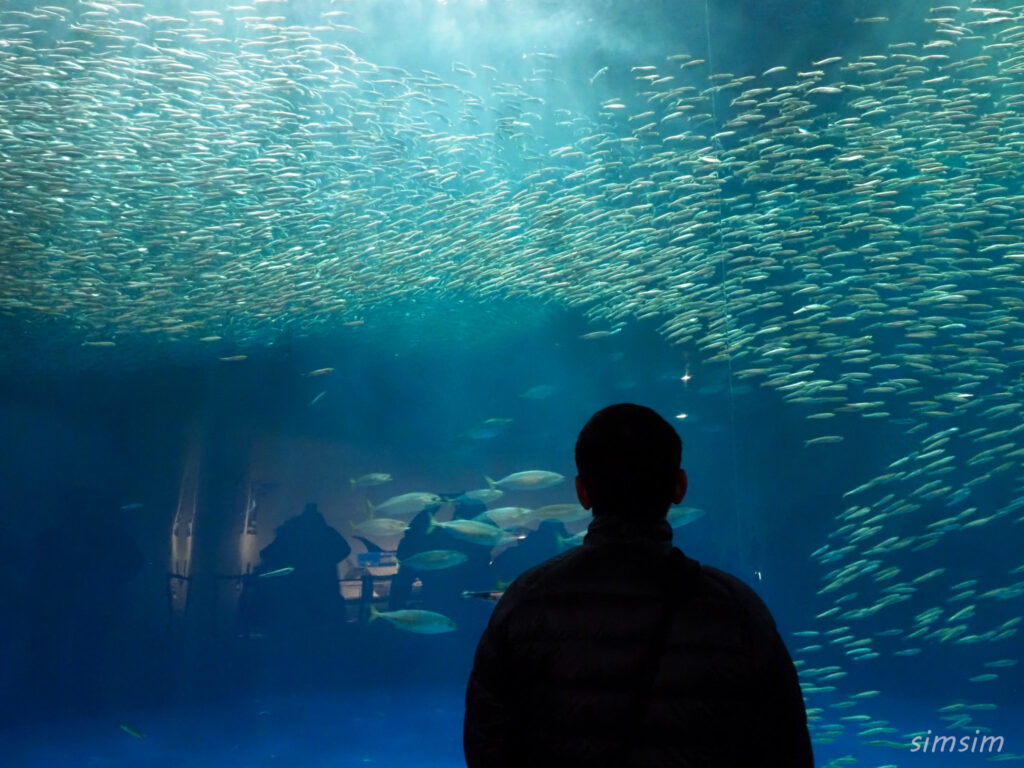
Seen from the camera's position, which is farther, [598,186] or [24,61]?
[598,186]

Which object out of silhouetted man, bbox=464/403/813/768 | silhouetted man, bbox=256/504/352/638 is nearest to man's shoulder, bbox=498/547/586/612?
silhouetted man, bbox=464/403/813/768

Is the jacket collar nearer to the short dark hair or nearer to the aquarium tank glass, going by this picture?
the short dark hair

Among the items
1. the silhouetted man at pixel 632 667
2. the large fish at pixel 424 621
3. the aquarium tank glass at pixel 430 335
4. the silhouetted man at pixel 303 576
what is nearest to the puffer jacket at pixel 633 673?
the silhouetted man at pixel 632 667

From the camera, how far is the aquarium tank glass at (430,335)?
821 cm

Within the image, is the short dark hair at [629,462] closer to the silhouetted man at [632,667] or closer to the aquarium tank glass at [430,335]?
the silhouetted man at [632,667]

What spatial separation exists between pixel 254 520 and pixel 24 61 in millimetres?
5512

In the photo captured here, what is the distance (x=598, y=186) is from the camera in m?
9.34

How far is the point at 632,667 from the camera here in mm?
1162

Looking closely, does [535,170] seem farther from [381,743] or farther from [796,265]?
[381,743]

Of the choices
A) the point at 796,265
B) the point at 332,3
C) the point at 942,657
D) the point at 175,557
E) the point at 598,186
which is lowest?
the point at 942,657

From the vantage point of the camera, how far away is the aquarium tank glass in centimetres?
821

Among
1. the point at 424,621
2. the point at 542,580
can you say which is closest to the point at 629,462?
the point at 542,580

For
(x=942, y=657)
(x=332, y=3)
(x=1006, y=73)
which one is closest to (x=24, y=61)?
(x=332, y=3)

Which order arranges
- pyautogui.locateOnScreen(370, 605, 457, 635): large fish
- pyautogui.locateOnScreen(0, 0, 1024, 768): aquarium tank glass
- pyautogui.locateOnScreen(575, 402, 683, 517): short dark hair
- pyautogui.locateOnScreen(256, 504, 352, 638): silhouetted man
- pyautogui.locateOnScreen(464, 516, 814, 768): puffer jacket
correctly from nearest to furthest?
1. pyautogui.locateOnScreen(464, 516, 814, 768): puffer jacket
2. pyautogui.locateOnScreen(575, 402, 683, 517): short dark hair
3. pyautogui.locateOnScreen(370, 605, 457, 635): large fish
4. pyautogui.locateOnScreen(0, 0, 1024, 768): aquarium tank glass
5. pyautogui.locateOnScreen(256, 504, 352, 638): silhouetted man
